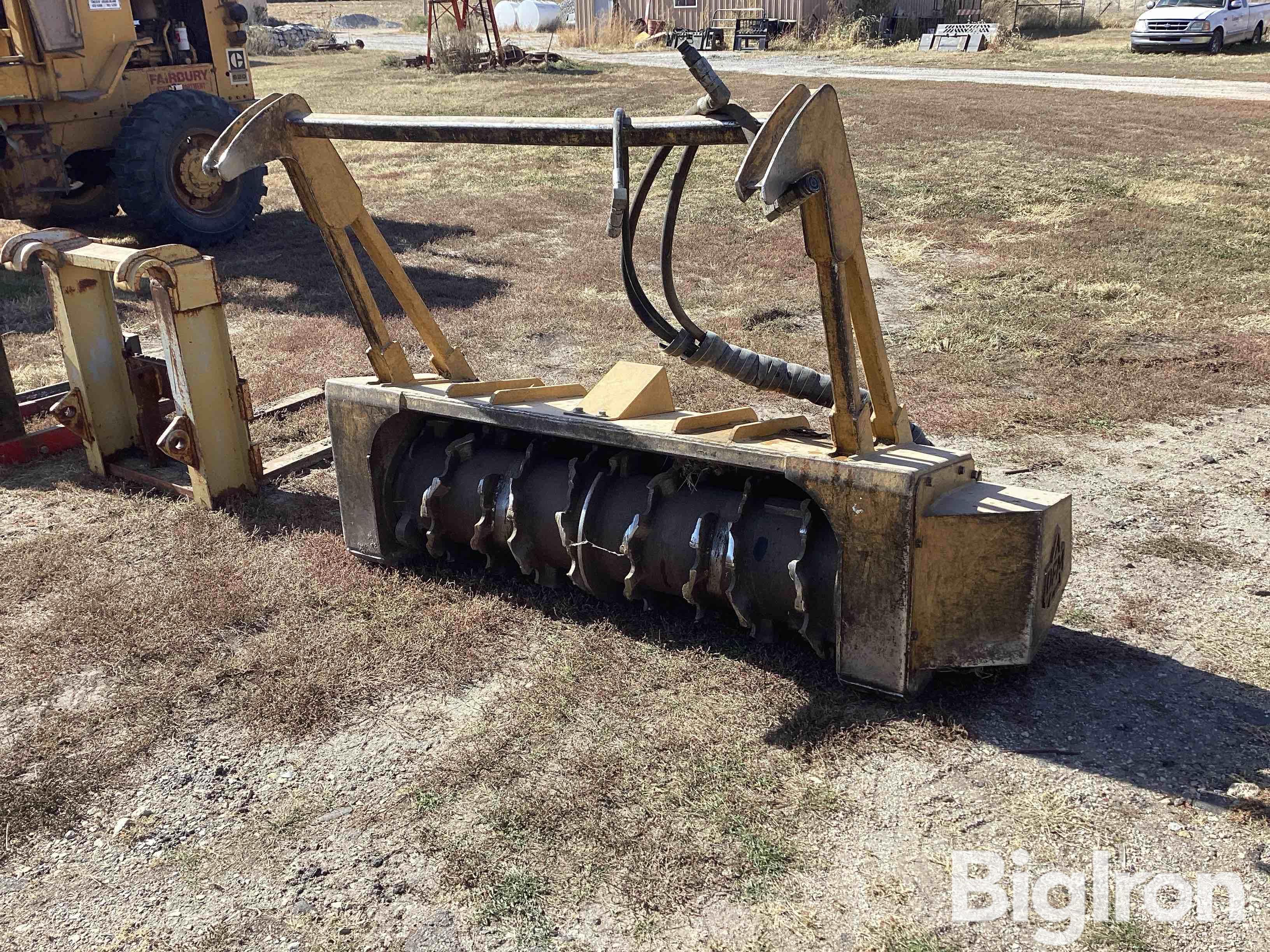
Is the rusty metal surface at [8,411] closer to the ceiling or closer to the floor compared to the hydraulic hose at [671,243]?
closer to the floor

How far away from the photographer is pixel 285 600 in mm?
3988

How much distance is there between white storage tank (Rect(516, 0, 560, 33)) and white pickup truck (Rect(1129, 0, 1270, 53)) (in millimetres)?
17205

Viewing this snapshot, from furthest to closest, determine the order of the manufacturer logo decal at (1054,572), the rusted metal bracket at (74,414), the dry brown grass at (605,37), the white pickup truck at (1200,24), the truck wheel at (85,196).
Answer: the dry brown grass at (605,37) → the white pickup truck at (1200,24) → the truck wheel at (85,196) → the rusted metal bracket at (74,414) → the manufacturer logo decal at (1054,572)

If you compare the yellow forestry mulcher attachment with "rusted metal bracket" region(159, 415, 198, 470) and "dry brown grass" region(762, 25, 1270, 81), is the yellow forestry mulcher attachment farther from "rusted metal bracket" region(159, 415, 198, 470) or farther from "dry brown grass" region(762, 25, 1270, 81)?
"dry brown grass" region(762, 25, 1270, 81)

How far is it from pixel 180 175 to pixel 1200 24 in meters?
18.7

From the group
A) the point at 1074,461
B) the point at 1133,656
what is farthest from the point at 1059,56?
the point at 1133,656

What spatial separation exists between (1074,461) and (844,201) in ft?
8.30

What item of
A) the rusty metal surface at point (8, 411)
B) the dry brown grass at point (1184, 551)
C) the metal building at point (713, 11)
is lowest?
the dry brown grass at point (1184, 551)

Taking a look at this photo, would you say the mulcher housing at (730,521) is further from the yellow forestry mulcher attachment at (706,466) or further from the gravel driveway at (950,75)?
the gravel driveway at (950,75)

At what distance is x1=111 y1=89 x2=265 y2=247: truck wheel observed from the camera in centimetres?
883

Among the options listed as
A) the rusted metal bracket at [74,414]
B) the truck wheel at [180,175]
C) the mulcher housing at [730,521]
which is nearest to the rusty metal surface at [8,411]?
the rusted metal bracket at [74,414]

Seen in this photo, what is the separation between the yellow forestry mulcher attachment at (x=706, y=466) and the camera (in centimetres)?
305

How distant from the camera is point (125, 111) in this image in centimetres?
927

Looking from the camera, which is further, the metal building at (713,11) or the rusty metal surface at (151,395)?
the metal building at (713,11)
